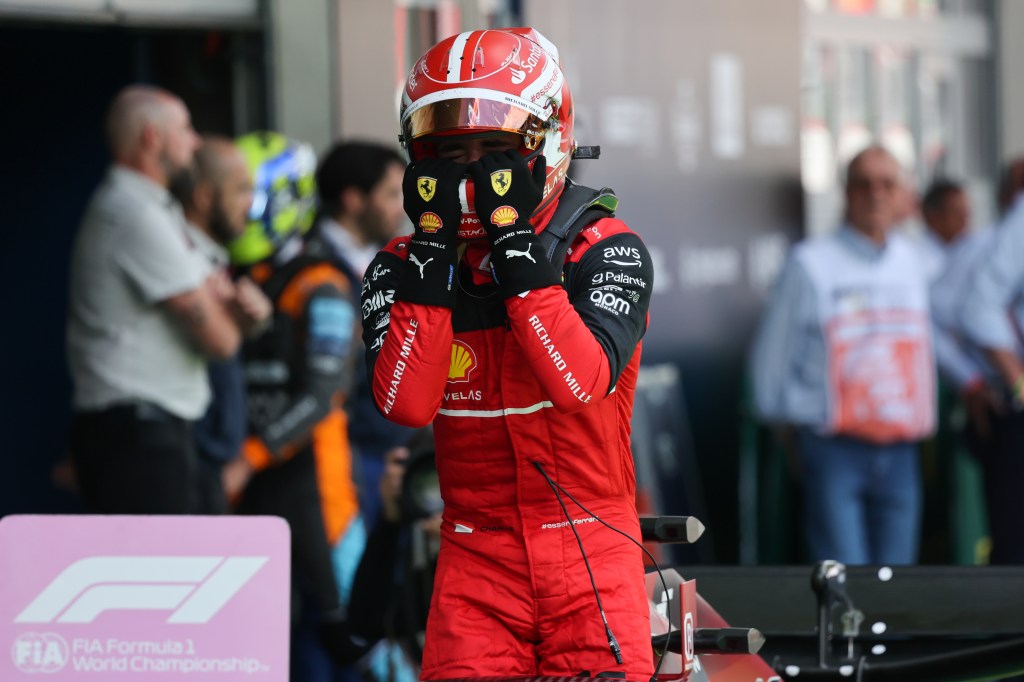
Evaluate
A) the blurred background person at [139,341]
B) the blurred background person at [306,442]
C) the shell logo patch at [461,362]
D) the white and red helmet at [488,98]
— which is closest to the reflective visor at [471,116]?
the white and red helmet at [488,98]

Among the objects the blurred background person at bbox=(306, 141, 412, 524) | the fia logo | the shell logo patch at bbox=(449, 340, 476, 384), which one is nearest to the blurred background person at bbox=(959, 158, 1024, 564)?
the blurred background person at bbox=(306, 141, 412, 524)

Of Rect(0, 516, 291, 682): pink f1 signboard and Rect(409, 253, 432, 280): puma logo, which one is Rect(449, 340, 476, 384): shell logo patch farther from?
Rect(0, 516, 291, 682): pink f1 signboard

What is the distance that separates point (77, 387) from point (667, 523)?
2.65 meters

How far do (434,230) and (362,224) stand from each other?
2988mm

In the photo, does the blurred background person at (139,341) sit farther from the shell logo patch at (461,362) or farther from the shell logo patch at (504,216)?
the shell logo patch at (504,216)

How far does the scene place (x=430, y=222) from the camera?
8.77ft

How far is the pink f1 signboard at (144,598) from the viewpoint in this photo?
2.79 m

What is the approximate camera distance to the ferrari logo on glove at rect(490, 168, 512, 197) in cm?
264

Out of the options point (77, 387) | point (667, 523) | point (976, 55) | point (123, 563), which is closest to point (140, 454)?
point (77, 387)

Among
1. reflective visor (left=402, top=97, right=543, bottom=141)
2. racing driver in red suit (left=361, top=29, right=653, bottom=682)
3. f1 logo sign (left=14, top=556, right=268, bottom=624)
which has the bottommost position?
f1 logo sign (left=14, top=556, right=268, bottom=624)

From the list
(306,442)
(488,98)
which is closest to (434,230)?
(488,98)

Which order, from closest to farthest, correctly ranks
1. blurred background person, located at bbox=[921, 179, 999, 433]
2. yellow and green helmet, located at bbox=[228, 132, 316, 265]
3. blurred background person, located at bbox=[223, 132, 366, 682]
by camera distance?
blurred background person, located at bbox=[223, 132, 366, 682]
yellow and green helmet, located at bbox=[228, 132, 316, 265]
blurred background person, located at bbox=[921, 179, 999, 433]

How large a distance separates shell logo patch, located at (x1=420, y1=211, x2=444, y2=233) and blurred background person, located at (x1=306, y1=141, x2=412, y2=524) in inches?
113

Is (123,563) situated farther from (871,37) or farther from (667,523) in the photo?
(871,37)
